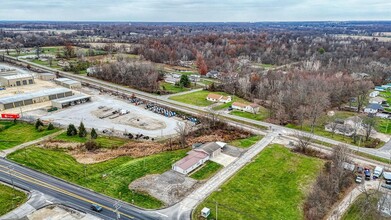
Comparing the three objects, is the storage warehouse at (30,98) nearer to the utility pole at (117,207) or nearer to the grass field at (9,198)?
the grass field at (9,198)

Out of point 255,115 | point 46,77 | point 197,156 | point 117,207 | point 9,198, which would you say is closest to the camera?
point 117,207

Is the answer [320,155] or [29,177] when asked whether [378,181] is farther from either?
[29,177]

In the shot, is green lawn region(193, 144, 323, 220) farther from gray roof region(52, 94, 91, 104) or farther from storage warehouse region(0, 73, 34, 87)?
storage warehouse region(0, 73, 34, 87)

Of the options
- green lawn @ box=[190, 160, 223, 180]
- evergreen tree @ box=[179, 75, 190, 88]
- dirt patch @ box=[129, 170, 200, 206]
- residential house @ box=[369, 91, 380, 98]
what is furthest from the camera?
evergreen tree @ box=[179, 75, 190, 88]

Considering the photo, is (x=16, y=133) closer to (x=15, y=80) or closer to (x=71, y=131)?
(x=71, y=131)

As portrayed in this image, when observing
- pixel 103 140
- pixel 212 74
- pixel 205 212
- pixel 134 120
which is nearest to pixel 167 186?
pixel 205 212

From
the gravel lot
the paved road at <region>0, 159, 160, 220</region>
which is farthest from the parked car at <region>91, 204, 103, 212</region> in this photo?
the gravel lot
